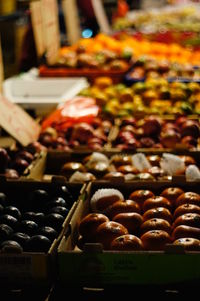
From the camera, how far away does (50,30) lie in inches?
191

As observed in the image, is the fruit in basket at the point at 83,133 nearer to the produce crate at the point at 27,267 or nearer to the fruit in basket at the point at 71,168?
the fruit in basket at the point at 71,168

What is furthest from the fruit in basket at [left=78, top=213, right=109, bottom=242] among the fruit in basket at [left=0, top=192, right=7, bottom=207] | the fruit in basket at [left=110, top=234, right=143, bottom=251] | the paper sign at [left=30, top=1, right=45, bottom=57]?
the paper sign at [left=30, top=1, right=45, bottom=57]

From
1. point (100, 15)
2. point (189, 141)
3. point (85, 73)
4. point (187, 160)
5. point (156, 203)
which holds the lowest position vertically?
point (100, 15)

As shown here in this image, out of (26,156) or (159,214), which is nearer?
(159,214)

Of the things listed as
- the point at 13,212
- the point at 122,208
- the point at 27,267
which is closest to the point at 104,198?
the point at 122,208

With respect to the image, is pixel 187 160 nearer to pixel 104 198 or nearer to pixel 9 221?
pixel 104 198

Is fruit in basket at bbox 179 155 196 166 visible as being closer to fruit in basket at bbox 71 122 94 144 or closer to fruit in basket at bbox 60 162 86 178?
fruit in basket at bbox 60 162 86 178

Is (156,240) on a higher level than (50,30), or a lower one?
higher

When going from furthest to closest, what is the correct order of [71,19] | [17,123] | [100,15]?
[100,15] → [71,19] → [17,123]

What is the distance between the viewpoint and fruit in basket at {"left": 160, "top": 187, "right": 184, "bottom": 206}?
2.22 metres

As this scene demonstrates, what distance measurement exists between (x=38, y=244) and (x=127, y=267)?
1.09ft

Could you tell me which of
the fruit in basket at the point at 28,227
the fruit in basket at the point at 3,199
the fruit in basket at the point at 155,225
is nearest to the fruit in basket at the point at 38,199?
the fruit in basket at the point at 3,199

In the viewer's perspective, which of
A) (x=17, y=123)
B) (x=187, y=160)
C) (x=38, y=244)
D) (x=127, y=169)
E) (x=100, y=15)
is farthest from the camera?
(x=100, y=15)

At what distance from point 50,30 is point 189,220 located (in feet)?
10.9
